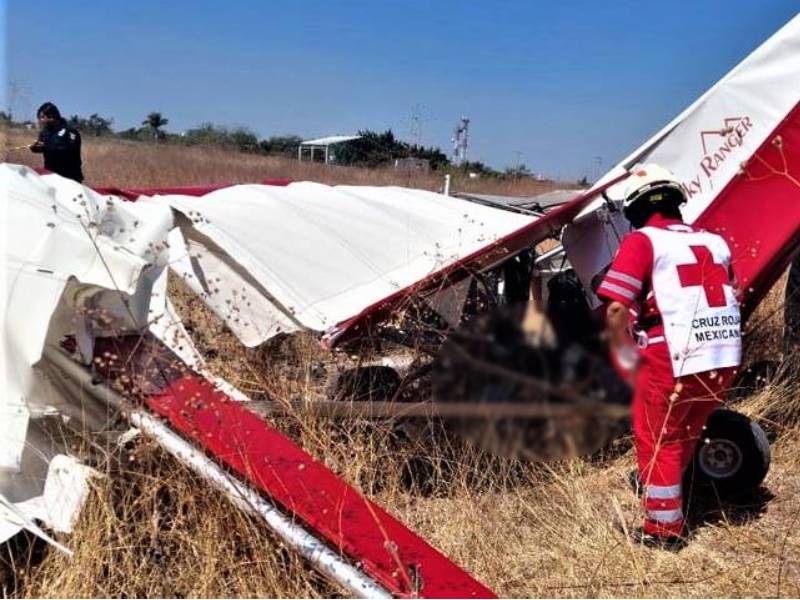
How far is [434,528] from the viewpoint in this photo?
3447 millimetres

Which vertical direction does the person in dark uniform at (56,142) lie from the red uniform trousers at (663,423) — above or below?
above

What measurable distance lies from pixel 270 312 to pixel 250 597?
5.24 ft

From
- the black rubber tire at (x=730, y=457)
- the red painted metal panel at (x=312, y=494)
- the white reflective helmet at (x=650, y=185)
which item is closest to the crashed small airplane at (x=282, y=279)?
the red painted metal panel at (x=312, y=494)

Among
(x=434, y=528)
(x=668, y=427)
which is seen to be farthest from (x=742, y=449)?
(x=434, y=528)

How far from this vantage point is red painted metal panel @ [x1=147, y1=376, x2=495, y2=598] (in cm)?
258

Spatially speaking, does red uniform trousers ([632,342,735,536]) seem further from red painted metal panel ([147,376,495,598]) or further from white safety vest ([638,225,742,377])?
red painted metal panel ([147,376,495,598])

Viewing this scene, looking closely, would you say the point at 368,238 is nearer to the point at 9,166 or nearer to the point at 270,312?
the point at 270,312

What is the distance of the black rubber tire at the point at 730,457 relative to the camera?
3.84 meters

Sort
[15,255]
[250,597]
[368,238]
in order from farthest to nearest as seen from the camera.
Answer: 1. [368,238]
2. [15,255]
3. [250,597]

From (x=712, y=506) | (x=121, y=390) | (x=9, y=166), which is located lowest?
(x=712, y=506)

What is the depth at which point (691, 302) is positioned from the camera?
332cm

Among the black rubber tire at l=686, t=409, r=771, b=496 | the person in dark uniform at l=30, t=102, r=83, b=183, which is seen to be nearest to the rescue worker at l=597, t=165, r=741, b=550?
the black rubber tire at l=686, t=409, r=771, b=496

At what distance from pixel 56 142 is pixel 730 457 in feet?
26.1

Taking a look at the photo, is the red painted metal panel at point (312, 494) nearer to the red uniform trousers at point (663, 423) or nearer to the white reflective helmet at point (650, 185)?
the red uniform trousers at point (663, 423)
